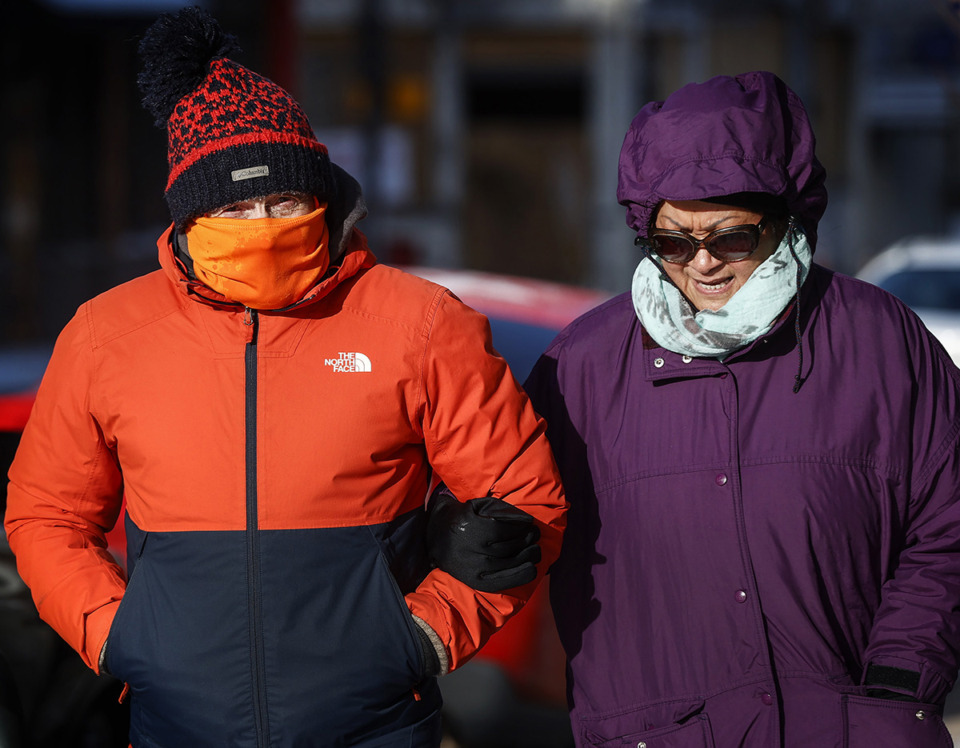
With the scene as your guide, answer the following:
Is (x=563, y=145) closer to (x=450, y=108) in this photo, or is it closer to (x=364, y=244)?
(x=450, y=108)

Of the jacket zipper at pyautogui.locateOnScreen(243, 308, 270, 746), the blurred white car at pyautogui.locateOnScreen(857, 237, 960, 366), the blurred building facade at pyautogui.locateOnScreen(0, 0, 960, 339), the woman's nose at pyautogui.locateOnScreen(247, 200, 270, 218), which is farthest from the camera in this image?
the blurred building facade at pyautogui.locateOnScreen(0, 0, 960, 339)

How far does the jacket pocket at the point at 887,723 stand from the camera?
2.04 m

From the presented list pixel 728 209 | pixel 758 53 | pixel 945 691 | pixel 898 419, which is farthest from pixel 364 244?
pixel 758 53

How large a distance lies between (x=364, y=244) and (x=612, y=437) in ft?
1.90

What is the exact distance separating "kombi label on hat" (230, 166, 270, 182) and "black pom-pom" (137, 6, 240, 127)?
20 cm

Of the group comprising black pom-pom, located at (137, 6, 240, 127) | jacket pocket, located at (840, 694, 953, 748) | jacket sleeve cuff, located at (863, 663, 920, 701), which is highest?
black pom-pom, located at (137, 6, 240, 127)

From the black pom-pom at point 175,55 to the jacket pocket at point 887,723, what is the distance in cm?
155

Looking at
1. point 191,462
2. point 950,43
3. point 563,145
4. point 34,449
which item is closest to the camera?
point 191,462

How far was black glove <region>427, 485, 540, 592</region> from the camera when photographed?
209cm

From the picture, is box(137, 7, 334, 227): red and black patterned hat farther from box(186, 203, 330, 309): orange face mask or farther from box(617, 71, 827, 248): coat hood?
box(617, 71, 827, 248): coat hood

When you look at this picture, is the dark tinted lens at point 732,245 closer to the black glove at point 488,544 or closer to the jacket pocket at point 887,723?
the black glove at point 488,544

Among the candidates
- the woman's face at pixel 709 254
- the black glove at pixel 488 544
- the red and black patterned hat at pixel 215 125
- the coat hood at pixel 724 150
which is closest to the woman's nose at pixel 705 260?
the woman's face at pixel 709 254

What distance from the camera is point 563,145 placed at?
16625 millimetres

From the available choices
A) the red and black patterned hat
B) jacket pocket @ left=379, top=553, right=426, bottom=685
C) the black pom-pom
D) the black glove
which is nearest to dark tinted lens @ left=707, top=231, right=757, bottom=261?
the black glove
